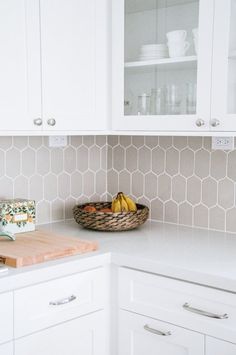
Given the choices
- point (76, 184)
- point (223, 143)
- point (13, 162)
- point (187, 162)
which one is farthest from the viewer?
point (76, 184)

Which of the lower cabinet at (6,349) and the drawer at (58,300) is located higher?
the drawer at (58,300)

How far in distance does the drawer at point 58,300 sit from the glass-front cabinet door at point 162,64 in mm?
730

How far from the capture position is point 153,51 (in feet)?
7.80

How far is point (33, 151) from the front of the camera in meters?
2.64

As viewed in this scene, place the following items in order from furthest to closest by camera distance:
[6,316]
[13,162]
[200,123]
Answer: [13,162] → [200,123] → [6,316]

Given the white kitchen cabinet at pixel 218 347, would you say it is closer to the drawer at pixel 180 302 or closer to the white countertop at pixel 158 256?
the drawer at pixel 180 302

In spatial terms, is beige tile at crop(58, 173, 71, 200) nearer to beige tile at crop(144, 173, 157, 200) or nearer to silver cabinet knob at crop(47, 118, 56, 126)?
beige tile at crop(144, 173, 157, 200)

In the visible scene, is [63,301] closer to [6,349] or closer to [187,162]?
[6,349]

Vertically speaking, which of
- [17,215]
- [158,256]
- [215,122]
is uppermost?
[215,122]

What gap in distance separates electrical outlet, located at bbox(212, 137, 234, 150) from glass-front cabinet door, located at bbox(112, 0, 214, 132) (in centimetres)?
28

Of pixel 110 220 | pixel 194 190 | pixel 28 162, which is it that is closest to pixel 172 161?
pixel 194 190

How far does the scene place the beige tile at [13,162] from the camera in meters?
2.54

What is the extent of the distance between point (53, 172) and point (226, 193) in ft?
2.91

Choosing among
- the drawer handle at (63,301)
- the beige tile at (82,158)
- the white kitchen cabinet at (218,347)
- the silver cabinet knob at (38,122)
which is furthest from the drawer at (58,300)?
the beige tile at (82,158)
